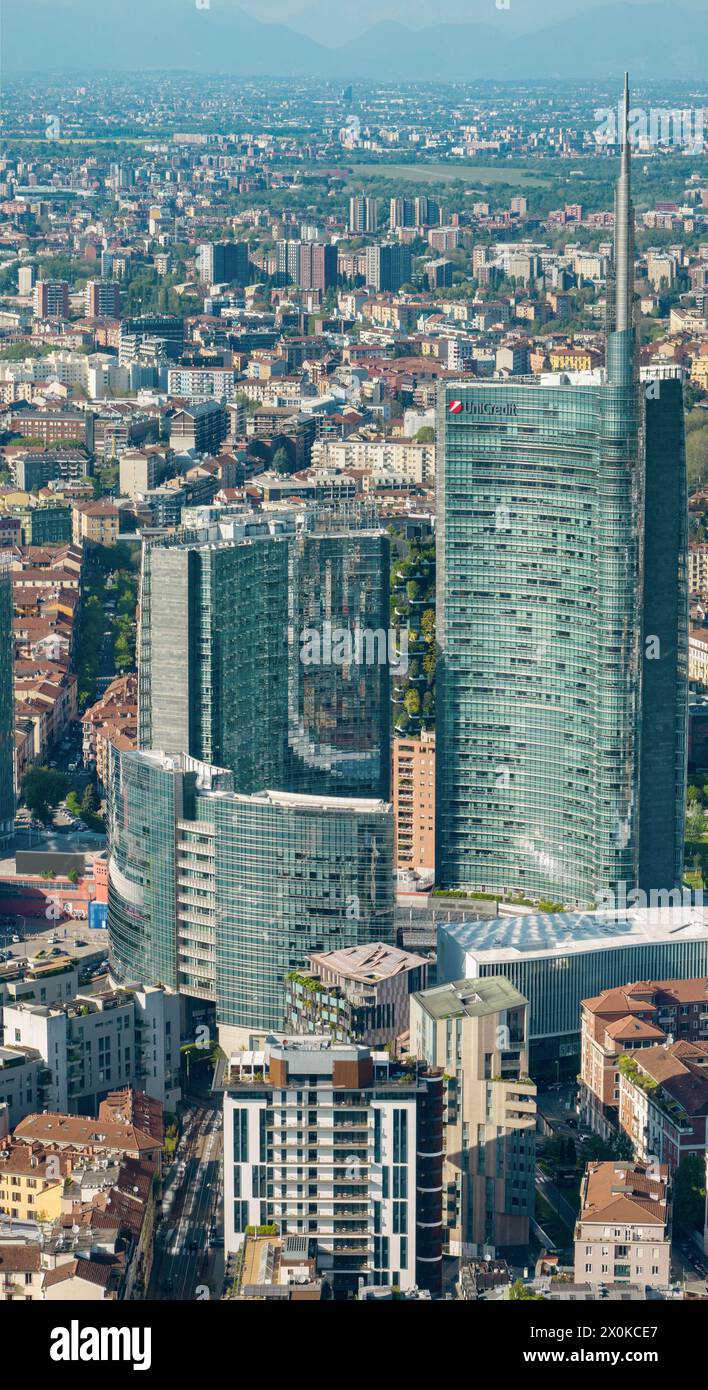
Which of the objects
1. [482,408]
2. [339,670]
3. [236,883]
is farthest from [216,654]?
[482,408]

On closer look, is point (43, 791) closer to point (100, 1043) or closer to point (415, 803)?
point (415, 803)

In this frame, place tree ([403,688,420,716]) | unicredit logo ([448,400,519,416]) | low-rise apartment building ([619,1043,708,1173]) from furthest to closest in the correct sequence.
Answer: tree ([403,688,420,716])
unicredit logo ([448,400,519,416])
low-rise apartment building ([619,1043,708,1173])

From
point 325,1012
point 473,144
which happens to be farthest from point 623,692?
point 473,144

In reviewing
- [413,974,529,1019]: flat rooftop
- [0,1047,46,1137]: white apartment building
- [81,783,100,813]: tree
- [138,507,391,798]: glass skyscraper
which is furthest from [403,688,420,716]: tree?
[413,974,529,1019]: flat rooftop

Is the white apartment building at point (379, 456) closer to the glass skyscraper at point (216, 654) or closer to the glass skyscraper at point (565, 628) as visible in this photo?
the glass skyscraper at point (565, 628)

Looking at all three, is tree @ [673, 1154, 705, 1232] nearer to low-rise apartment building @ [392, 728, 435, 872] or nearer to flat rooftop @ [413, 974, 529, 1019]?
flat rooftop @ [413, 974, 529, 1019]

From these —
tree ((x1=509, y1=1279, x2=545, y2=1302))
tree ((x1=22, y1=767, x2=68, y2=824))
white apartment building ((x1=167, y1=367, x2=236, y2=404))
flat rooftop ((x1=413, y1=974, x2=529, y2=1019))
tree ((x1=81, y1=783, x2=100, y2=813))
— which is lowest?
tree ((x1=81, y1=783, x2=100, y2=813))
